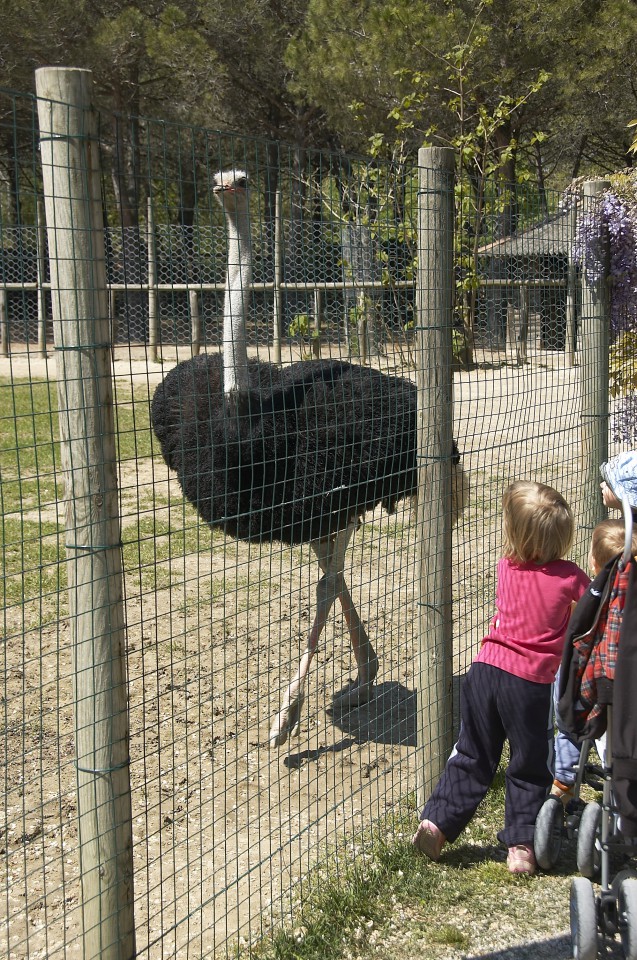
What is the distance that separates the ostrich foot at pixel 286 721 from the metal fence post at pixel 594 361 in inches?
63.5

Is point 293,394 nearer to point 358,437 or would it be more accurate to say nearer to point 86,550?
point 358,437

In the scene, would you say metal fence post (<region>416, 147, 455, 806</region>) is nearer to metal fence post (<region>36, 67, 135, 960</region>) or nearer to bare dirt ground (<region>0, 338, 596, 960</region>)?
bare dirt ground (<region>0, 338, 596, 960</region>)

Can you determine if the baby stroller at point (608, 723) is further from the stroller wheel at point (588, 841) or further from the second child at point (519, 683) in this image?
the second child at point (519, 683)

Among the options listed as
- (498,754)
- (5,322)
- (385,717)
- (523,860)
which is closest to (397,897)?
(523,860)

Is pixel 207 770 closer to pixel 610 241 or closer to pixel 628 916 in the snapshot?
pixel 628 916

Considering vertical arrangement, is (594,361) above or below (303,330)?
below

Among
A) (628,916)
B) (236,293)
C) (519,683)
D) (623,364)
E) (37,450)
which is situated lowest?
(628,916)

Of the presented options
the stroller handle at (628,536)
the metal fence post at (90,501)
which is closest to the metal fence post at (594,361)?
the stroller handle at (628,536)

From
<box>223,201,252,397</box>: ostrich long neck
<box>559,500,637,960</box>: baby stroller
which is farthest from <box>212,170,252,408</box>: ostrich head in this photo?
<box>559,500,637,960</box>: baby stroller

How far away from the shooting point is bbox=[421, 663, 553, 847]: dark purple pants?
3.29 m

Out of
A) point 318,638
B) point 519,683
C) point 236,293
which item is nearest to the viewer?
point 519,683

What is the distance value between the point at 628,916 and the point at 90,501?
1.64m

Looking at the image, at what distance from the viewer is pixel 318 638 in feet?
14.4

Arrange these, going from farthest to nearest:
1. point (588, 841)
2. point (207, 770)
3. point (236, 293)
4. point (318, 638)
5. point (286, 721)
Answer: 1. point (318, 638)
2. point (286, 721)
3. point (207, 770)
4. point (236, 293)
5. point (588, 841)
